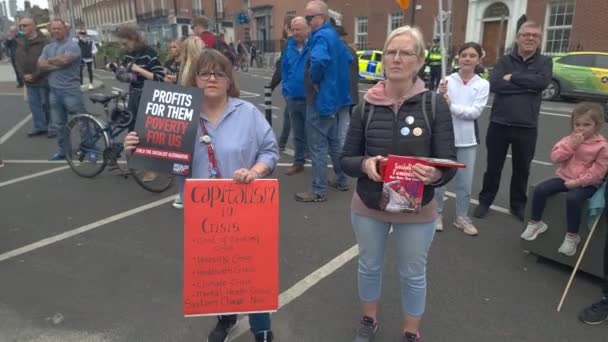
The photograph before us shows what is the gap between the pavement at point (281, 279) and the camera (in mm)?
2863

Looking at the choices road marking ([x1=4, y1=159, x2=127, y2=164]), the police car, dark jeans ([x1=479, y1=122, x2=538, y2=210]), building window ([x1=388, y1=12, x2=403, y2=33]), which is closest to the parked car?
the police car

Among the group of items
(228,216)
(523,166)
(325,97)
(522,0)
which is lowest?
(523,166)

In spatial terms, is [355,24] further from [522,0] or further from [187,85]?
[187,85]

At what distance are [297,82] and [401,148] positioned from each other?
3687 mm

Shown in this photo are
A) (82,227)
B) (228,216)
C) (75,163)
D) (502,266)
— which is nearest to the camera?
(228,216)

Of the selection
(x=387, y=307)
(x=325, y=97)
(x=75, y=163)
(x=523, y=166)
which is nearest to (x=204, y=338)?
(x=387, y=307)

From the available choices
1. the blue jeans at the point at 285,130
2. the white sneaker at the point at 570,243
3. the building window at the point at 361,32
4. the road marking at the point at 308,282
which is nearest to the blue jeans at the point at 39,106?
the blue jeans at the point at 285,130

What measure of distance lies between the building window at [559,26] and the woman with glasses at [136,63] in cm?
2100

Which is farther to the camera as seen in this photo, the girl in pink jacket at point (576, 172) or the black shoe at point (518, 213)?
the black shoe at point (518, 213)

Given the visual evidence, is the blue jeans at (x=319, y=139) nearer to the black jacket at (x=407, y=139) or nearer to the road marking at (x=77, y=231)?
the road marking at (x=77, y=231)

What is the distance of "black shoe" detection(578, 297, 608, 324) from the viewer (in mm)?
2898

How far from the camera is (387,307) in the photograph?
310cm

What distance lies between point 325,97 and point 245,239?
2.83 metres

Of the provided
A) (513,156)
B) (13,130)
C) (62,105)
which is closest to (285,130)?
(62,105)
